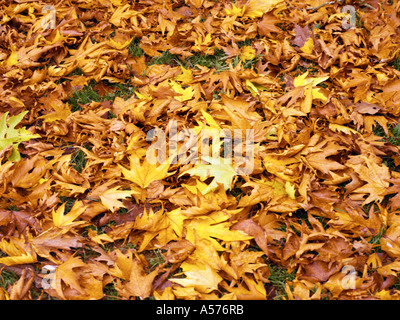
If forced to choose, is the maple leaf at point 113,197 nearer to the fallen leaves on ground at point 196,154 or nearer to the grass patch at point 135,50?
the fallen leaves on ground at point 196,154

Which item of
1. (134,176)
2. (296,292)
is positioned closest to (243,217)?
(296,292)

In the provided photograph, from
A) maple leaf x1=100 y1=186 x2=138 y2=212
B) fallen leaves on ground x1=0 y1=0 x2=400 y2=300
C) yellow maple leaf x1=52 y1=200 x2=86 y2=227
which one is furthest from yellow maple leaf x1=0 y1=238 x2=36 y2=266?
maple leaf x1=100 y1=186 x2=138 y2=212

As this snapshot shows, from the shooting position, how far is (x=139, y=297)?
1.61 meters

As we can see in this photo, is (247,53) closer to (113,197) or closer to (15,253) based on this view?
(113,197)

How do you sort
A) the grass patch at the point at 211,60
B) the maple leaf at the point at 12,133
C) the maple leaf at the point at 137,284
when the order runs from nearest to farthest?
the maple leaf at the point at 137,284
the maple leaf at the point at 12,133
the grass patch at the point at 211,60

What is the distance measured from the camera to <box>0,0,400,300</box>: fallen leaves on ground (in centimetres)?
166

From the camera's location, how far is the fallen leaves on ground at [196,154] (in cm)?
Answer: 166

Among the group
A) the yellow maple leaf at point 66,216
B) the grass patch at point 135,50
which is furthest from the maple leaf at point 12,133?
the grass patch at point 135,50

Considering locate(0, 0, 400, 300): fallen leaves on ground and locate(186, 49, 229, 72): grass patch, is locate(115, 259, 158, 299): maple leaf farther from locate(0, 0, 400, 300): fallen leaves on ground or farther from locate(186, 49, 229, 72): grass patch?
locate(186, 49, 229, 72): grass patch

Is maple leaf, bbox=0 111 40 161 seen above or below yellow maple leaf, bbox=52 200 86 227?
above

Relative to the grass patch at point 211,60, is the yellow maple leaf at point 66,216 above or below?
below

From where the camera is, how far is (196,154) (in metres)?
1.97

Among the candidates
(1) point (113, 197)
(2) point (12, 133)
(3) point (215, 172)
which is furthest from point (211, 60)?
(2) point (12, 133)

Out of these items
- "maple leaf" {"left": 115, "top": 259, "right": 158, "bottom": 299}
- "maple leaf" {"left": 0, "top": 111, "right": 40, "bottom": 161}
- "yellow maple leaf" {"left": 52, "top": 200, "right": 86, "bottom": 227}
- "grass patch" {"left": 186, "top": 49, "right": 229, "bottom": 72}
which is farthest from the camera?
"grass patch" {"left": 186, "top": 49, "right": 229, "bottom": 72}
